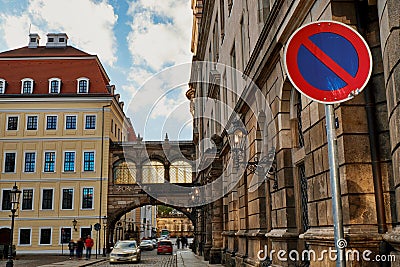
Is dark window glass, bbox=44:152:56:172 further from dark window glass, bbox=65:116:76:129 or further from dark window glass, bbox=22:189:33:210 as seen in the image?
dark window glass, bbox=65:116:76:129

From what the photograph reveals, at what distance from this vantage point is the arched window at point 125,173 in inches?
1825

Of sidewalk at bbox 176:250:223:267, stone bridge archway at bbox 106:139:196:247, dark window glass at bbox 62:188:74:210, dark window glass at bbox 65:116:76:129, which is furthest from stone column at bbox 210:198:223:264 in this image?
dark window glass at bbox 65:116:76:129

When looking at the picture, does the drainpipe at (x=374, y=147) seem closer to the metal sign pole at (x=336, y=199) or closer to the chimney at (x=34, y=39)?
the metal sign pole at (x=336, y=199)

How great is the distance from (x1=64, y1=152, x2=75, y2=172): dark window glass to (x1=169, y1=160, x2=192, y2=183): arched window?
9723 mm

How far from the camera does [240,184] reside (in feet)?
55.6

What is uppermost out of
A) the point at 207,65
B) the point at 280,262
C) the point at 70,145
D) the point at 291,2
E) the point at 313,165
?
the point at 207,65

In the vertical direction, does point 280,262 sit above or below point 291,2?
below

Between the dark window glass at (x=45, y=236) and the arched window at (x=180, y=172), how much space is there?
41.8 feet

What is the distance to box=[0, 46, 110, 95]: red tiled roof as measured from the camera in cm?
4722

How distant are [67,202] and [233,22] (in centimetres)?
3142

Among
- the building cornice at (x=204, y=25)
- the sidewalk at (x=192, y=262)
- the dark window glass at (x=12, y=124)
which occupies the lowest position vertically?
the sidewalk at (x=192, y=262)

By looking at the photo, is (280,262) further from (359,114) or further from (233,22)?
(233,22)

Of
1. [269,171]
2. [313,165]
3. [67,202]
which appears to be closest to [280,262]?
[269,171]

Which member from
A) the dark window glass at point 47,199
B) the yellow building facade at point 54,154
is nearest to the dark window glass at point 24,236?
the yellow building facade at point 54,154
